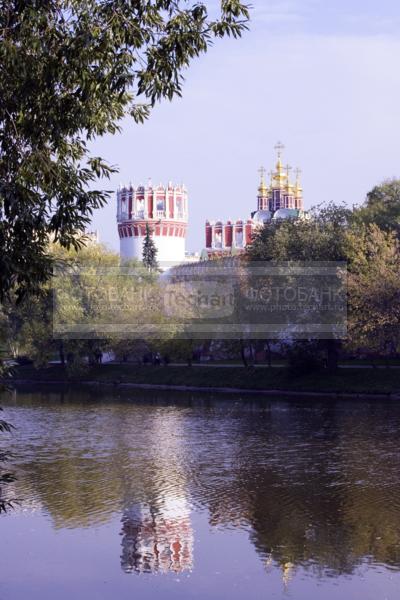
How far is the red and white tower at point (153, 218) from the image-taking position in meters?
142

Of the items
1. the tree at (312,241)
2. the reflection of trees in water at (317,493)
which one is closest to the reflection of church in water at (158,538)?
the reflection of trees in water at (317,493)

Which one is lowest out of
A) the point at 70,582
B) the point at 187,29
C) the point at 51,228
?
the point at 70,582

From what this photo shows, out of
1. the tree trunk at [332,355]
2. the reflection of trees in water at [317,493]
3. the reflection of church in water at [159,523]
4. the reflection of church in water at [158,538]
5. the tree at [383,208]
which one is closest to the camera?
the reflection of church in water at [158,538]

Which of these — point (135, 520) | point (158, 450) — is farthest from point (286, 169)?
point (135, 520)

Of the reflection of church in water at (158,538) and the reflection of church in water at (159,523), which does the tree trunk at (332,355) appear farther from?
the reflection of church in water at (158,538)

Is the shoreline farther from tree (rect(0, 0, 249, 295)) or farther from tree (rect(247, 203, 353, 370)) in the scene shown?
tree (rect(0, 0, 249, 295))

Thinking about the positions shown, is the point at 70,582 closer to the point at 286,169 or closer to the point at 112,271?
the point at 112,271

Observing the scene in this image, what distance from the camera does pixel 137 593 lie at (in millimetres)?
16750

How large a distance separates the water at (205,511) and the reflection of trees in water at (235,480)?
0.05 m

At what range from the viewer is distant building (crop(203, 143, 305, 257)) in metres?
157

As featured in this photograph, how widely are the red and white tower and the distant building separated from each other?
11333 millimetres

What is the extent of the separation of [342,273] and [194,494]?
33.0 m

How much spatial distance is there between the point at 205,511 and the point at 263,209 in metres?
143

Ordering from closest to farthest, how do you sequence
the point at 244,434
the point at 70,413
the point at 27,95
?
1. the point at 27,95
2. the point at 244,434
3. the point at 70,413
